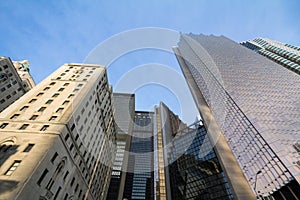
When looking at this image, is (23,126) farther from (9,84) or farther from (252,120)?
(252,120)

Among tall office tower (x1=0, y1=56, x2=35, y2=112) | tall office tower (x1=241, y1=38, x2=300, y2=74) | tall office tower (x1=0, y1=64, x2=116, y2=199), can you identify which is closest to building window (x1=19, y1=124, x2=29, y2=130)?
tall office tower (x1=0, y1=64, x2=116, y2=199)

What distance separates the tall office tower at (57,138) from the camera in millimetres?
26344

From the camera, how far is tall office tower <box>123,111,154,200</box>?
7938 cm

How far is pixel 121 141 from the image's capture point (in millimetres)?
110750

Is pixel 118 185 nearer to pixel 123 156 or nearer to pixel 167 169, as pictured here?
pixel 123 156

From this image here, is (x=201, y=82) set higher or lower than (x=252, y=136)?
higher

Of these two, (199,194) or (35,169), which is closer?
(35,169)

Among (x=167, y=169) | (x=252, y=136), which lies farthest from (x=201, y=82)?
(x=252, y=136)

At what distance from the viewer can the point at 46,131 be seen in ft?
107

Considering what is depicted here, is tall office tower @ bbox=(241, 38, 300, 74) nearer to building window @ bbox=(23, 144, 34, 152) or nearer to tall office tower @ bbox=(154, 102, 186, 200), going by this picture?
tall office tower @ bbox=(154, 102, 186, 200)

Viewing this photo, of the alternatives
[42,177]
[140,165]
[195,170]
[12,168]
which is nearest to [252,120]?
[195,170]

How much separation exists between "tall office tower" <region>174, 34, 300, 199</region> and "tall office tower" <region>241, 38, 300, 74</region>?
25.7m

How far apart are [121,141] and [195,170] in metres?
67.6

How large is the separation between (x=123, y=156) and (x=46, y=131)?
68996 millimetres
